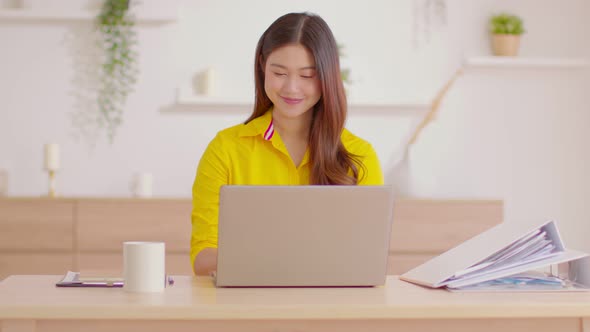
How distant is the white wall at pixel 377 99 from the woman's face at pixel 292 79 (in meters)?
2.26

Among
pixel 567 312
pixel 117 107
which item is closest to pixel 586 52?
pixel 117 107

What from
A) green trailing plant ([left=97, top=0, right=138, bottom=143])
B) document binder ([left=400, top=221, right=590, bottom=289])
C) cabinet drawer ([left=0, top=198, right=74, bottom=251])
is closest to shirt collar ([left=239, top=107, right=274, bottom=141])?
document binder ([left=400, top=221, right=590, bottom=289])

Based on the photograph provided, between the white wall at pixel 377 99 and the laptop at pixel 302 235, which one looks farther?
the white wall at pixel 377 99

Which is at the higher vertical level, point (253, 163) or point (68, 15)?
point (68, 15)

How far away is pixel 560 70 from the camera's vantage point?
4.93 meters

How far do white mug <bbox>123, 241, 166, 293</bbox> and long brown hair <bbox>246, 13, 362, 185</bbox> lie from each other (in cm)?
83

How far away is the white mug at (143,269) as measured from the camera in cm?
172

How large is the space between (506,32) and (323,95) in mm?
2683

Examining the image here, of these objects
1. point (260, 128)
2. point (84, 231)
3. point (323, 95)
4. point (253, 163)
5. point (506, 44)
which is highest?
point (506, 44)

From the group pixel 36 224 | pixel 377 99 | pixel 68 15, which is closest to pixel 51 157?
pixel 36 224

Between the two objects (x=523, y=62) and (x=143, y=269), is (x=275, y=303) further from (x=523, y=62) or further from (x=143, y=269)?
(x=523, y=62)

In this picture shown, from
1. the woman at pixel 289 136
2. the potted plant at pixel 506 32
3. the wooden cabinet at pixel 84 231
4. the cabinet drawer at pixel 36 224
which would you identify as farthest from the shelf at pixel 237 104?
the woman at pixel 289 136

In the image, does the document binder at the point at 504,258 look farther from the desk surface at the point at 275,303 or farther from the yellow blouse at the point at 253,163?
the yellow blouse at the point at 253,163

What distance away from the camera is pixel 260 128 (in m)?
2.52
